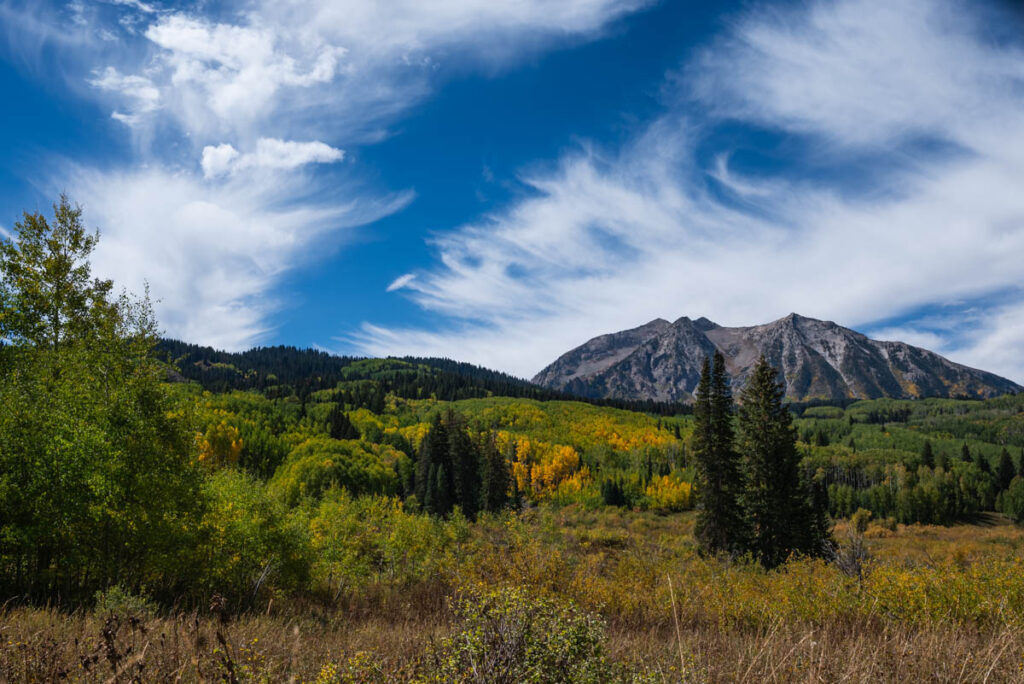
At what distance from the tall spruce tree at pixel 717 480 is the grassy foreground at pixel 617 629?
48.9ft

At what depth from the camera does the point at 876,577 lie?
11922 millimetres

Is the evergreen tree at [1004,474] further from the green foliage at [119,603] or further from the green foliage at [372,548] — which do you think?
the green foliage at [119,603]

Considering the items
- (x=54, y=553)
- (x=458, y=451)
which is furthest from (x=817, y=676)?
(x=458, y=451)

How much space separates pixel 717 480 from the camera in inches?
1251

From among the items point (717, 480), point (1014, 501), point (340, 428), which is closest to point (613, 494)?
point (340, 428)

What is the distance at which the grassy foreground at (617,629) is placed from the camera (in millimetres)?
4188

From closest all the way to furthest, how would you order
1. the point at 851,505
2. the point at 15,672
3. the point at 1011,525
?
the point at 15,672
the point at 1011,525
the point at 851,505

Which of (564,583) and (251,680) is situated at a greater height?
(251,680)

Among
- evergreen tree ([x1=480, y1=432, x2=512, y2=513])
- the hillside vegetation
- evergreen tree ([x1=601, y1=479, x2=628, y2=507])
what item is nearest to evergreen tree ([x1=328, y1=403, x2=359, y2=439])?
evergreen tree ([x1=480, y1=432, x2=512, y2=513])

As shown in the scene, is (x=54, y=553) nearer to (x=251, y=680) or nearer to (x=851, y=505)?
(x=251, y=680)

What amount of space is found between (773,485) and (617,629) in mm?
24417

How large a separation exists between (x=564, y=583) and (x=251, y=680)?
11127mm

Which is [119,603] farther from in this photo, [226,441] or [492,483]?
[226,441]

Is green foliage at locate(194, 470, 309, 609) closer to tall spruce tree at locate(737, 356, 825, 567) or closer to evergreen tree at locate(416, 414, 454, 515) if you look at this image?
tall spruce tree at locate(737, 356, 825, 567)
